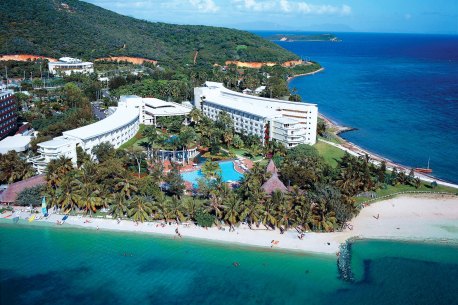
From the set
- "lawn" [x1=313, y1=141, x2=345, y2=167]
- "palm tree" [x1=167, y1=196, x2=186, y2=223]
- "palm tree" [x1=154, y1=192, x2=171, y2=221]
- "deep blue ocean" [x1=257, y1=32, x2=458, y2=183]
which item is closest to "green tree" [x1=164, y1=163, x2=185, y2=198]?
"palm tree" [x1=154, y1=192, x2=171, y2=221]

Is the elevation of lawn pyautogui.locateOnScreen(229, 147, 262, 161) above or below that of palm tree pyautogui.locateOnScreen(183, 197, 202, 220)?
above

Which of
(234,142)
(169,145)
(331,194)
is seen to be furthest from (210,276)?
(234,142)

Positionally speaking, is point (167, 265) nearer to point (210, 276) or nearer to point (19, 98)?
point (210, 276)

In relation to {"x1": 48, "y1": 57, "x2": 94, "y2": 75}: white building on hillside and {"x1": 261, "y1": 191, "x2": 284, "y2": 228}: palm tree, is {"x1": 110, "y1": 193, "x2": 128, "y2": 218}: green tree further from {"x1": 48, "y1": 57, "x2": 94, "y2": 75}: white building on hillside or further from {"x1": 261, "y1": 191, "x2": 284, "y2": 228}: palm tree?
{"x1": 48, "y1": 57, "x2": 94, "y2": 75}: white building on hillside

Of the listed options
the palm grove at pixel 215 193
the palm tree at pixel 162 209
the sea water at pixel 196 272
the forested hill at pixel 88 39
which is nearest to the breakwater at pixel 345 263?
the sea water at pixel 196 272

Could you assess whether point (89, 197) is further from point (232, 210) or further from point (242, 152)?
point (242, 152)

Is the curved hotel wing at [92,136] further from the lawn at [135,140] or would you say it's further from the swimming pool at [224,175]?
the swimming pool at [224,175]
